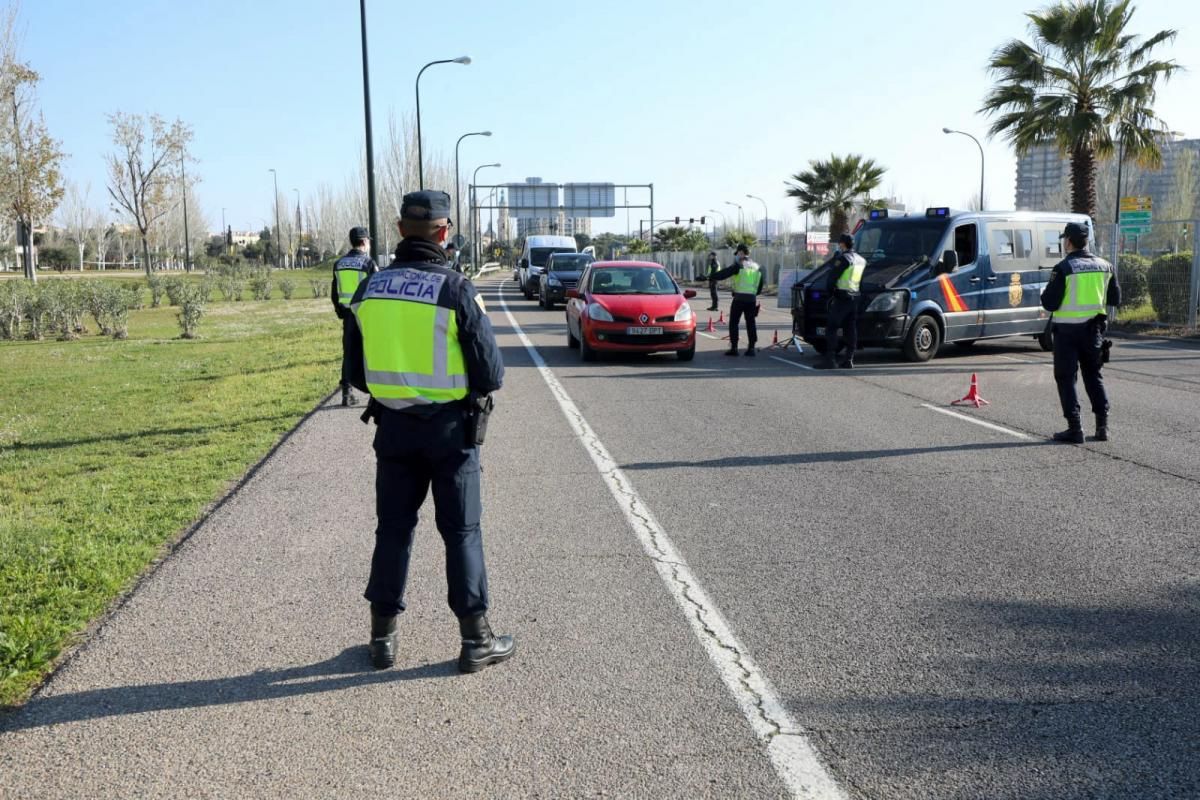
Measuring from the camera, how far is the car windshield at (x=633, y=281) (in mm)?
17062

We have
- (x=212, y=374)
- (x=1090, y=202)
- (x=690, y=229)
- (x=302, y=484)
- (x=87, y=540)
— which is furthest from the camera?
(x=690, y=229)

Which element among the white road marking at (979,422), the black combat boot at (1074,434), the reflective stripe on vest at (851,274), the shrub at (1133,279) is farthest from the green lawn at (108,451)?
the shrub at (1133,279)

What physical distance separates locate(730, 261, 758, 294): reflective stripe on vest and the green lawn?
6536mm

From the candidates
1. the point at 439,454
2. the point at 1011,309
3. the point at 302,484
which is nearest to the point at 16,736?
the point at 439,454

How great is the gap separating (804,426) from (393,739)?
7161mm

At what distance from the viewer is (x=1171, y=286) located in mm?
21328

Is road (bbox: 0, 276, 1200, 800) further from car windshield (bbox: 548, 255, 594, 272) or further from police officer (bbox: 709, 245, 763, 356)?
car windshield (bbox: 548, 255, 594, 272)

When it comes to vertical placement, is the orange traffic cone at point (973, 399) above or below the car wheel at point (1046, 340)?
below

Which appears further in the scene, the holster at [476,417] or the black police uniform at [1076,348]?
the black police uniform at [1076,348]

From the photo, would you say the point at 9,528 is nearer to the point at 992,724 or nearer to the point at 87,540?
the point at 87,540

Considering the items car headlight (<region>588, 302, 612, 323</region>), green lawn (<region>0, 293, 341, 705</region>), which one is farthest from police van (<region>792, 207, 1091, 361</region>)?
green lawn (<region>0, 293, 341, 705</region>)

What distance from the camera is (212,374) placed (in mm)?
16281

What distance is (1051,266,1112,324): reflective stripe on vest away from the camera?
29.5ft

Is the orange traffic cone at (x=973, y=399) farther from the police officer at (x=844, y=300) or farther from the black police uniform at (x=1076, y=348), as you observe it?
the police officer at (x=844, y=300)
